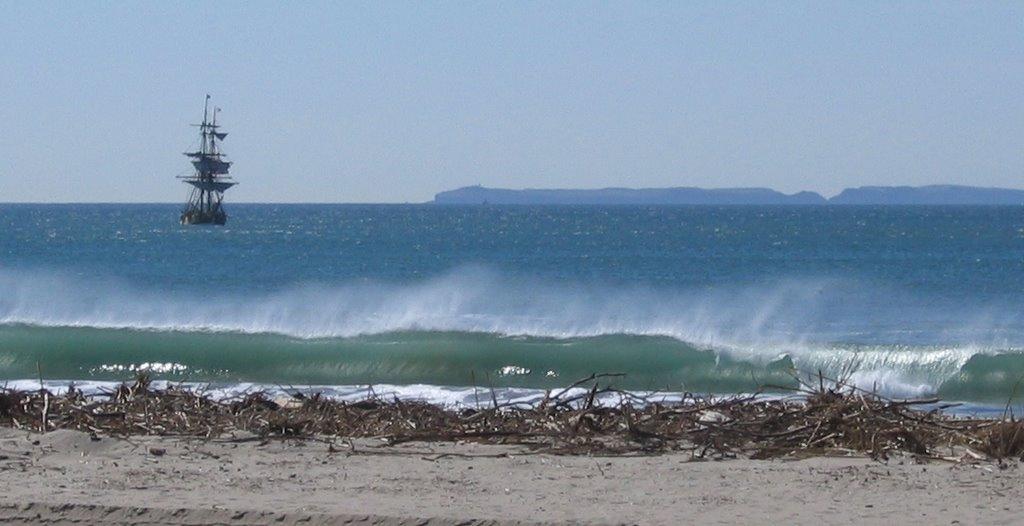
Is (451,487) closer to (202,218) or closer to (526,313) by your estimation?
(526,313)

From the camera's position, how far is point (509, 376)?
1950 cm

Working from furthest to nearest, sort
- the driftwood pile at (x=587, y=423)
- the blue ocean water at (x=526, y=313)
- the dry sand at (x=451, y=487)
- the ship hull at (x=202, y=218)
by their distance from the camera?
the ship hull at (x=202, y=218)
the blue ocean water at (x=526, y=313)
the driftwood pile at (x=587, y=423)
the dry sand at (x=451, y=487)

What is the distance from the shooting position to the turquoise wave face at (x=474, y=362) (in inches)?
733

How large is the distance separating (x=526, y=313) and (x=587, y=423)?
22454 mm

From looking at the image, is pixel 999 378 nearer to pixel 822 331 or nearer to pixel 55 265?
pixel 822 331

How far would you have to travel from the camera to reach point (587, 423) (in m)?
8.02

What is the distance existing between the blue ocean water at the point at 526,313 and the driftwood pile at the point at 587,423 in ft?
10.7

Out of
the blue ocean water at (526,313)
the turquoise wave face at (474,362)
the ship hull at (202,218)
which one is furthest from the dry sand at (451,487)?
the ship hull at (202,218)

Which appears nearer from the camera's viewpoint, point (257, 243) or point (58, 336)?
point (58, 336)

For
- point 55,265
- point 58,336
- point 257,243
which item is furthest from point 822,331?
point 257,243

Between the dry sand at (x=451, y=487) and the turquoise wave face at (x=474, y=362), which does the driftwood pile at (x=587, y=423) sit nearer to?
the dry sand at (x=451, y=487)

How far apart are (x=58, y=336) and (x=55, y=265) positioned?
120 feet

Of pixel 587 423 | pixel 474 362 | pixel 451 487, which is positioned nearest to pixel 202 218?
pixel 474 362

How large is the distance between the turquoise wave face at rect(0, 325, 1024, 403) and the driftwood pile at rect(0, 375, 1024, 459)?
30.2 ft
